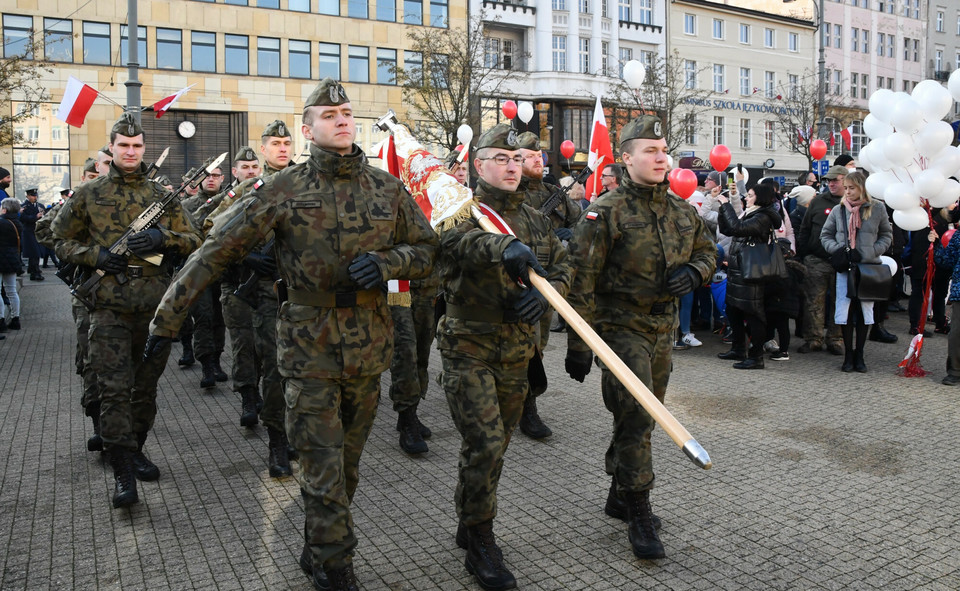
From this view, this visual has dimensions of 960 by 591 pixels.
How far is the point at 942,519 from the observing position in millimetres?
4883

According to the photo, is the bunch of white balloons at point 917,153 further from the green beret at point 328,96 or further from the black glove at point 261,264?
the green beret at point 328,96

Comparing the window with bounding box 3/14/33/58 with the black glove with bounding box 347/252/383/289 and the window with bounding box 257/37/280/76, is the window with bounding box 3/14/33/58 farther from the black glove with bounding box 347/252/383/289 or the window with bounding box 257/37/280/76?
the black glove with bounding box 347/252/383/289

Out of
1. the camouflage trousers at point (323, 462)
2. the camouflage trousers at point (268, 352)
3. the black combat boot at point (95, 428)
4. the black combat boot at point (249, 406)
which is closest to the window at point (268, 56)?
the black combat boot at point (249, 406)

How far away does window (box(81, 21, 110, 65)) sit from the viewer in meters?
34.7

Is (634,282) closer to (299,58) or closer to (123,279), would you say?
(123,279)

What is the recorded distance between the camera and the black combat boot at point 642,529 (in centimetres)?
436

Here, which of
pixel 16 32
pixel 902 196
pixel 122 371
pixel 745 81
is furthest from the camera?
pixel 745 81

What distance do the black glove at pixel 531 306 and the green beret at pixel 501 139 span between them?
104 centimetres

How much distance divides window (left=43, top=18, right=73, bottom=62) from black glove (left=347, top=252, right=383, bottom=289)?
35.5m

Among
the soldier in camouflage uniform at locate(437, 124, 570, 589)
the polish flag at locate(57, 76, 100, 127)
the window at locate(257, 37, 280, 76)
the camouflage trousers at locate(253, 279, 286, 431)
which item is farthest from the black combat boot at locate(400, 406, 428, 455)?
the window at locate(257, 37, 280, 76)

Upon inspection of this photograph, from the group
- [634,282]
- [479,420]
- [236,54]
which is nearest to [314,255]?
[479,420]

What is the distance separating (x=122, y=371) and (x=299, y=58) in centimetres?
3524

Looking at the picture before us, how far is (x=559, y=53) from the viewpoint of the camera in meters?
45.4

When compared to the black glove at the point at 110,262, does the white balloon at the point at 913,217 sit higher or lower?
higher
